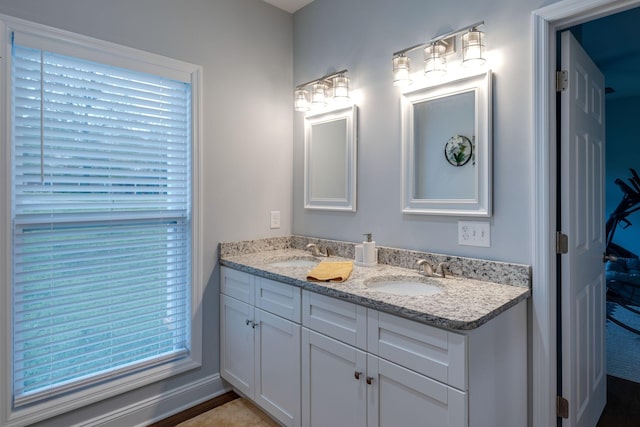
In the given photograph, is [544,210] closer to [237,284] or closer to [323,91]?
[323,91]

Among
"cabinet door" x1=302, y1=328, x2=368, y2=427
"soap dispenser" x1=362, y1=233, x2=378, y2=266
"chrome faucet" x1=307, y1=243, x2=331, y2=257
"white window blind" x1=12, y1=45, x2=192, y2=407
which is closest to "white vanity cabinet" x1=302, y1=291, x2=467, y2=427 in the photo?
"cabinet door" x1=302, y1=328, x2=368, y2=427

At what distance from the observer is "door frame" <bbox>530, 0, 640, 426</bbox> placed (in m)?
1.47

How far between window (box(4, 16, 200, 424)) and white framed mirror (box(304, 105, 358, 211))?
783 millimetres

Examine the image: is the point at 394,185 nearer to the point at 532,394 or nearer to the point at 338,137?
the point at 338,137

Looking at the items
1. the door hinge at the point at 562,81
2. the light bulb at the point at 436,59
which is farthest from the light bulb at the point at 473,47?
the door hinge at the point at 562,81

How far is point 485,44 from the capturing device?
163cm

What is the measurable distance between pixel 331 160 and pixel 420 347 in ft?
4.59

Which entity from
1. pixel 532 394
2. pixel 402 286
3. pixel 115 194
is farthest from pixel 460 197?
pixel 115 194

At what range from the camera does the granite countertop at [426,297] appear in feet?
3.88

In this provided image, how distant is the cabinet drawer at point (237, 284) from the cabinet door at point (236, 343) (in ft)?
0.11

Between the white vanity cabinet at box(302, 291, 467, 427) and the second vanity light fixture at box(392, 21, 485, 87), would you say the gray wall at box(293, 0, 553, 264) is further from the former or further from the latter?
the white vanity cabinet at box(302, 291, 467, 427)

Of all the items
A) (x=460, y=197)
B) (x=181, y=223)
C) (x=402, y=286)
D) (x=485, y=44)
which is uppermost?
(x=485, y=44)

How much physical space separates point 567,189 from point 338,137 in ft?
4.16

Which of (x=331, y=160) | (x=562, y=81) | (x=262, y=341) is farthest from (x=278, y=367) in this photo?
(x=562, y=81)
